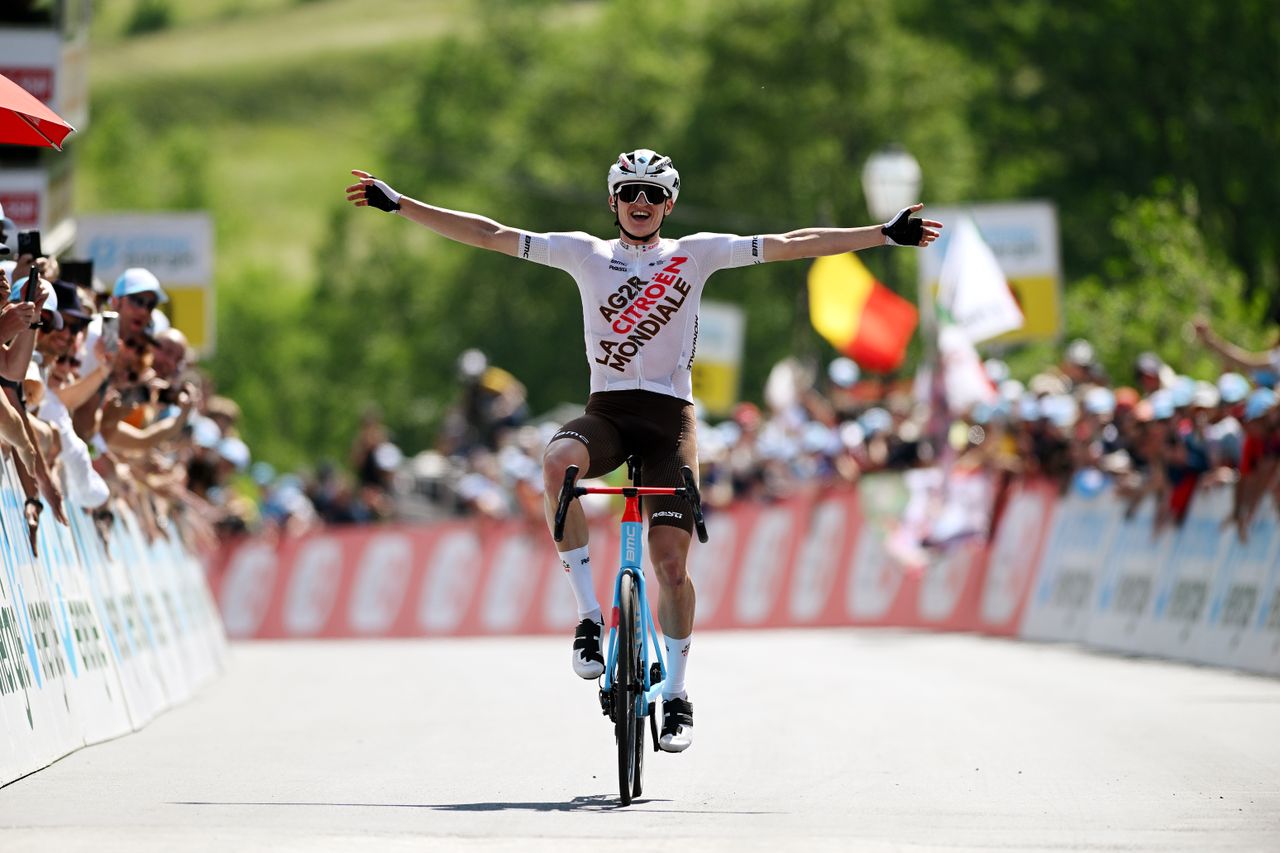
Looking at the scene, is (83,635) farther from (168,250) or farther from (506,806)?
(168,250)

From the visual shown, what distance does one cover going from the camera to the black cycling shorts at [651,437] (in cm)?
1079

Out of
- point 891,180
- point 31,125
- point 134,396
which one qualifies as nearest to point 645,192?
point 31,125

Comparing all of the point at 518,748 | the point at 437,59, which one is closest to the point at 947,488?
the point at 518,748

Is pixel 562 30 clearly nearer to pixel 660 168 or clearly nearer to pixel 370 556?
pixel 370 556

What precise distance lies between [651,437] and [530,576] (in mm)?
19023

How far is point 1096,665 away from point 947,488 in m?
6.94

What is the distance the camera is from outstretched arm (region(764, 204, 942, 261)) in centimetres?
1094

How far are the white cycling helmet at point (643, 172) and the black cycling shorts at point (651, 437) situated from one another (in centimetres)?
90

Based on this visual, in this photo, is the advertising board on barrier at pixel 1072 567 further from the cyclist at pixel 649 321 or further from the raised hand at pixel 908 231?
the cyclist at pixel 649 321

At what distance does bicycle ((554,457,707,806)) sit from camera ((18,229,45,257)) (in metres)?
3.51

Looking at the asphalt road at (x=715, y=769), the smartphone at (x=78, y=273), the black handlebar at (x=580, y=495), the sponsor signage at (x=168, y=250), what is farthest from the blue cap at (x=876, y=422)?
the black handlebar at (x=580, y=495)

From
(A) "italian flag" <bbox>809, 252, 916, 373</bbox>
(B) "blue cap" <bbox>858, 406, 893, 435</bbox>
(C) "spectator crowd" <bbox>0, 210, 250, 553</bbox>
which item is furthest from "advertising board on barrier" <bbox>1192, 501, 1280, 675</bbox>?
(A) "italian flag" <bbox>809, 252, 916, 373</bbox>

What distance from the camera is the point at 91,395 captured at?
14789 millimetres

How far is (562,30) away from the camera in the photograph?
100125 millimetres
